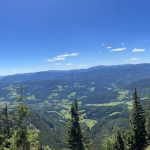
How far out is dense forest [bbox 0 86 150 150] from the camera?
33.6m

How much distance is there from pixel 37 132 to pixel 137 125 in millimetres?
46394

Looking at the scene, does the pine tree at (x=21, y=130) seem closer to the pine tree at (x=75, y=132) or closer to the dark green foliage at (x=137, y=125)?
the pine tree at (x=75, y=132)

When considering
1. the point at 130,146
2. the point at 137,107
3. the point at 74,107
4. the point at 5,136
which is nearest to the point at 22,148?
the point at 74,107

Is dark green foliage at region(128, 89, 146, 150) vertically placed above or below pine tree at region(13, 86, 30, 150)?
below

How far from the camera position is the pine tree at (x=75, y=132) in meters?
56.2

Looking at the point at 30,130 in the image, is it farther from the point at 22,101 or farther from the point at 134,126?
the point at 134,126

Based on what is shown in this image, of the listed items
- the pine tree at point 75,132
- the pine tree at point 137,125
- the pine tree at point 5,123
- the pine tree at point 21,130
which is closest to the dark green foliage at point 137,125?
the pine tree at point 137,125

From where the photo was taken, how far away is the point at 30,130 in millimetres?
34125

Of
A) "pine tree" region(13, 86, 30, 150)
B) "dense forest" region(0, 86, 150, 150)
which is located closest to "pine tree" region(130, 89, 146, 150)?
"dense forest" region(0, 86, 150, 150)

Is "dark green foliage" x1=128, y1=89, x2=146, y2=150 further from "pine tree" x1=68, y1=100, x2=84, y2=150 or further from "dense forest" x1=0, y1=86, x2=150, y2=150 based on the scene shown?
"pine tree" x1=68, y1=100, x2=84, y2=150

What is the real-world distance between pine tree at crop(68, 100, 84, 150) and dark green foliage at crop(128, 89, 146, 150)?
77.1 feet

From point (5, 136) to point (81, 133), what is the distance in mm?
13986

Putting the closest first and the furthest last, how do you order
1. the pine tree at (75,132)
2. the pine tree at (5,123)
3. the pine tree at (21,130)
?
the pine tree at (21,130) < the pine tree at (75,132) < the pine tree at (5,123)

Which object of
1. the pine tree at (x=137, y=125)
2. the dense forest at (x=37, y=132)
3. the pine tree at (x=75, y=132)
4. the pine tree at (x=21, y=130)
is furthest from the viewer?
the pine tree at (x=137, y=125)
